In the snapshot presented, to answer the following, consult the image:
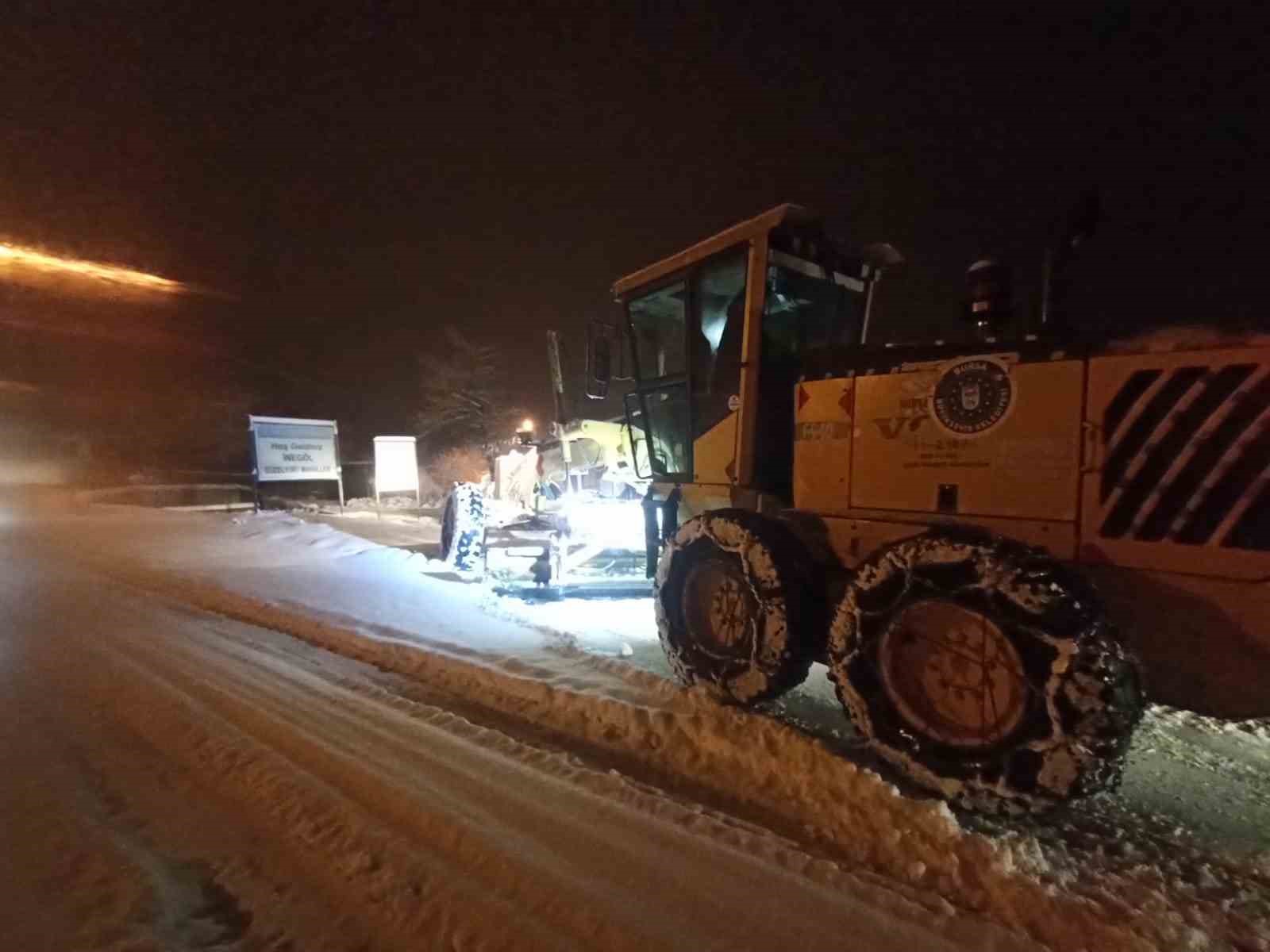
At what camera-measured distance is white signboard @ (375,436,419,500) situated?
18.3 metres

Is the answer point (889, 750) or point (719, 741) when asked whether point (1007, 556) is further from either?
point (719, 741)

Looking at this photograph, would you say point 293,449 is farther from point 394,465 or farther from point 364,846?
point 364,846

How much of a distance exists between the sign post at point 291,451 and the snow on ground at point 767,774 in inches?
379

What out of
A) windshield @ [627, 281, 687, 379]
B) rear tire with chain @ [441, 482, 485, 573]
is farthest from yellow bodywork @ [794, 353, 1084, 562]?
rear tire with chain @ [441, 482, 485, 573]

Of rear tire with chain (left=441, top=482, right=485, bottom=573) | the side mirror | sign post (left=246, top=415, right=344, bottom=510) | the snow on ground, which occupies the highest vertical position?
the side mirror

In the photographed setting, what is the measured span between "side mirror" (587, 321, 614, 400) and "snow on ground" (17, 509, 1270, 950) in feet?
7.74

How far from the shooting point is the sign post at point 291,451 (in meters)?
16.6

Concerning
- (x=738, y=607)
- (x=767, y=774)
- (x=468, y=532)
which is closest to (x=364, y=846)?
(x=767, y=774)

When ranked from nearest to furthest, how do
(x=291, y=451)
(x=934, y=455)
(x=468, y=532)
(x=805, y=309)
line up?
(x=934, y=455)
(x=805, y=309)
(x=468, y=532)
(x=291, y=451)

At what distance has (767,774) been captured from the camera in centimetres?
352

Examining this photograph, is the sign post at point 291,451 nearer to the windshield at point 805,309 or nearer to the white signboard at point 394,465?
the white signboard at point 394,465

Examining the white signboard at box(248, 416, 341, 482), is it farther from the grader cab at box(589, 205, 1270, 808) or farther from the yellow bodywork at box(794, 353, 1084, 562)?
the yellow bodywork at box(794, 353, 1084, 562)

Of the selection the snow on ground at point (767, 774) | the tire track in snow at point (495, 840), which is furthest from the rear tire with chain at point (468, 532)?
the tire track in snow at point (495, 840)

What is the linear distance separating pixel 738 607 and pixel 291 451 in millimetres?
15728
